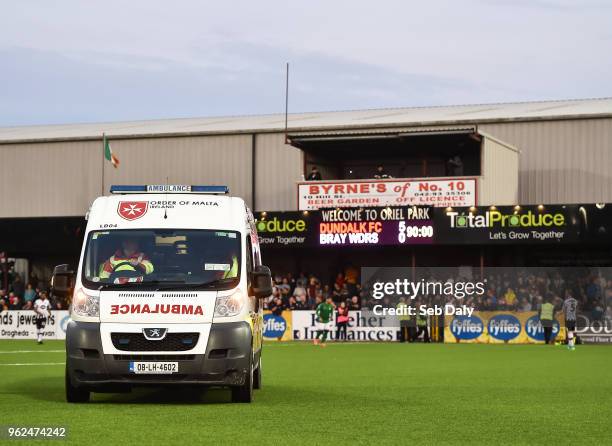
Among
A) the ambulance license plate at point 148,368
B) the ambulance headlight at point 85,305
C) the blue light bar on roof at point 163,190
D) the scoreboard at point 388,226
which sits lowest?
the ambulance license plate at point 148,368

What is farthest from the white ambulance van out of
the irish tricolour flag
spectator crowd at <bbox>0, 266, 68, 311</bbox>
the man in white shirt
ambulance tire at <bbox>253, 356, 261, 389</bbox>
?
the irish tricolour flag

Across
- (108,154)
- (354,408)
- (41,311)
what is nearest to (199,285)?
(354,408)

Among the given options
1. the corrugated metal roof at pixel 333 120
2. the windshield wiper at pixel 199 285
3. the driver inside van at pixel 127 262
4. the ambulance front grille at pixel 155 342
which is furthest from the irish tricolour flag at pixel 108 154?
the ambulance front grille at pixel 155 342

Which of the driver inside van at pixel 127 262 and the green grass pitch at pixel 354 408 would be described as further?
the driver inside van at pixel 127 262

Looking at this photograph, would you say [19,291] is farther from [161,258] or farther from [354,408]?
[354,408]

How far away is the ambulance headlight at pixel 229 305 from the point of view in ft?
48.9

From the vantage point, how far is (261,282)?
608 inches

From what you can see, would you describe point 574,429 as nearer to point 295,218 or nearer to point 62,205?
point 295,218

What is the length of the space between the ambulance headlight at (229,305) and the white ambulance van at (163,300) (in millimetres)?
14

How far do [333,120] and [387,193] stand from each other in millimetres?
10048

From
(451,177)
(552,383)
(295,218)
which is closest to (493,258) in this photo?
(451,177)

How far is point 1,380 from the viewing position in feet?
67.9

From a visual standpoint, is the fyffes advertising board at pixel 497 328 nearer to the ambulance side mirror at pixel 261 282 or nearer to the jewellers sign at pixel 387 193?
the jewellers sign at pixel 387 193

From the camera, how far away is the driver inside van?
15.3 m
